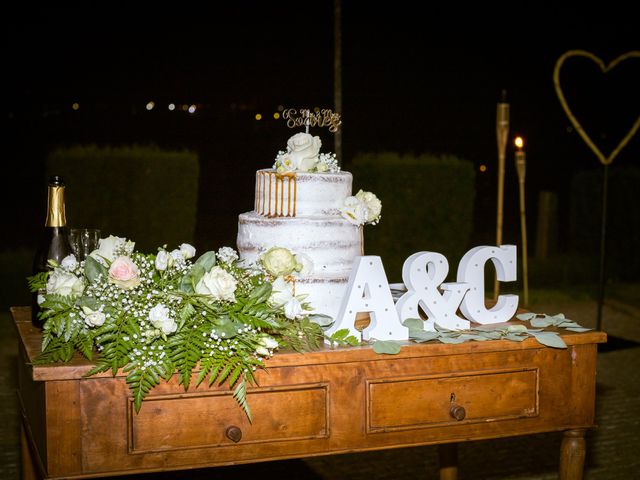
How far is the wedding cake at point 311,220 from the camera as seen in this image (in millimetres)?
2766

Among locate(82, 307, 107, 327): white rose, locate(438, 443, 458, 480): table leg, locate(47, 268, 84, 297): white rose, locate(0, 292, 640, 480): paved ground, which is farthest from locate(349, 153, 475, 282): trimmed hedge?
locate(82, 307, 107, 327): white rose

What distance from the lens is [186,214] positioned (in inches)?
364

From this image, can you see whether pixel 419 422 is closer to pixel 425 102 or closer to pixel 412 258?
pixel 412 258

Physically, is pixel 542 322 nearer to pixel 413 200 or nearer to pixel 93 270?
pixel 93 270

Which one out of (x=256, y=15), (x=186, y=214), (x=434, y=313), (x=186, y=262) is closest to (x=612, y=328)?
(x=186, y=214)

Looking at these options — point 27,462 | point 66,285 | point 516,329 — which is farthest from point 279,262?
point 27,462

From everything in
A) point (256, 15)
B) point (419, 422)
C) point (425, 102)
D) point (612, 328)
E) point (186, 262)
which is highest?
point (256, 15)

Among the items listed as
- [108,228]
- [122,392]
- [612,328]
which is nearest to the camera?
[122,392]

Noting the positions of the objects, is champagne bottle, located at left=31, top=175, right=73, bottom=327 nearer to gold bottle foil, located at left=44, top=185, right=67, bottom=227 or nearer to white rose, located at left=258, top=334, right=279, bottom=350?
gold bottle foil, located at left=44, top=185, right=67, bottom=227

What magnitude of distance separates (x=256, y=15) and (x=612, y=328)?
33.1 ft

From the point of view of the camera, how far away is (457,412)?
104 inches

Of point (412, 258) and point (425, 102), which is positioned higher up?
point (425, 102)

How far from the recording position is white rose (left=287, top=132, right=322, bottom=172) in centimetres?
284

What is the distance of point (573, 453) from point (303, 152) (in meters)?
1.44
